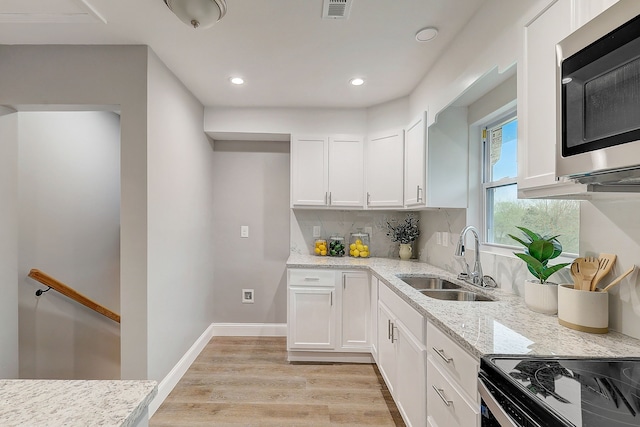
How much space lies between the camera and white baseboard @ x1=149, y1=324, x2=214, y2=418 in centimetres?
219

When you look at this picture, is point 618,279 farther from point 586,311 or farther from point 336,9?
point 336,9

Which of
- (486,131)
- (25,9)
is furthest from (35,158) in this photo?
(486,131)

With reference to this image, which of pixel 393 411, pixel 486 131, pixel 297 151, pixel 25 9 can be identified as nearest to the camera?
pixel 25 9

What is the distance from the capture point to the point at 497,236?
7.20 feet

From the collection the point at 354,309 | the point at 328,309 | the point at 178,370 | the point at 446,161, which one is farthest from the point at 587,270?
the point at 178,370

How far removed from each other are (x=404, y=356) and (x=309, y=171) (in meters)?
1.97

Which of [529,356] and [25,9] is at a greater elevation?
[25,9]

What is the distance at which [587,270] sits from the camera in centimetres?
122

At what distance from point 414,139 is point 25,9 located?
270 centimetres

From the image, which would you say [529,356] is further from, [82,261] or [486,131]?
[82,261]

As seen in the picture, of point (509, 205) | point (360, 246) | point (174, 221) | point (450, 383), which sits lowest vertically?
point (450, 383)

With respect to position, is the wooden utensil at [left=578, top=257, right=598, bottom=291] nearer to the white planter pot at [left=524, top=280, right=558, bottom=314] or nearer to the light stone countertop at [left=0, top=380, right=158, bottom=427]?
the white planter pot at [left=524, top=280, right=558, bottom=314]

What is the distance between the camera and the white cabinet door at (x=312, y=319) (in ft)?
9.37

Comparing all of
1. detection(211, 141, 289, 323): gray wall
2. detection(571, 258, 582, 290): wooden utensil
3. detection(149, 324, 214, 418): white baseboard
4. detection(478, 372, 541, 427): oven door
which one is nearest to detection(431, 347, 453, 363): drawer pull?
detection(478, 372, 541, 427): oven door
